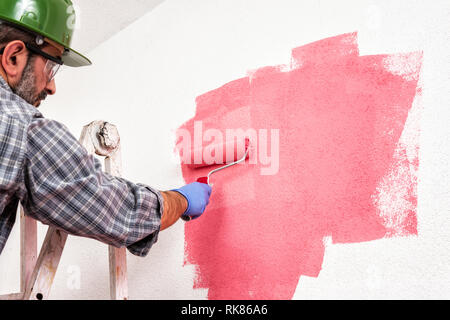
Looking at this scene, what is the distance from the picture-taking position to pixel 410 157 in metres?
0.89

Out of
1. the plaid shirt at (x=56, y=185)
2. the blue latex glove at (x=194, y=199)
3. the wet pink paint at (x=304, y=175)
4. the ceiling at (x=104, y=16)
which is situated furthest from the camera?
the ceiling at (x=104, y=16)

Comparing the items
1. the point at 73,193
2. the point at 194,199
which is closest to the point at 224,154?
the point at 194,199

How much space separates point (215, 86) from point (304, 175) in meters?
0.48

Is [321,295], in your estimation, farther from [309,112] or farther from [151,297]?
[151,297]

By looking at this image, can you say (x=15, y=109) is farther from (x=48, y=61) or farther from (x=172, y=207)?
(x=172, y=207)

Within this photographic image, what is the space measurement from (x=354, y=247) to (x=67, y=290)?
129 centimetres

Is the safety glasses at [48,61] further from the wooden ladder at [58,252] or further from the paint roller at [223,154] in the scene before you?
the paint roller at [223,154]

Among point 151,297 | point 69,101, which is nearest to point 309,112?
point 151,297

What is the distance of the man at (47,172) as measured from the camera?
78 centimetres

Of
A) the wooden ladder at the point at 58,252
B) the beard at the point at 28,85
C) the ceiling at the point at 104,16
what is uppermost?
the ceiling at the point at 104,16

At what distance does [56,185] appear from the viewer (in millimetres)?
781

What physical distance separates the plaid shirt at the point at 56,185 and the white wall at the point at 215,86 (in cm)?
45

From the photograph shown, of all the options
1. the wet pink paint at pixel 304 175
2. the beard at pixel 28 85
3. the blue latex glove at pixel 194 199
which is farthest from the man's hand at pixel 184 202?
the beard at pixel 28 85

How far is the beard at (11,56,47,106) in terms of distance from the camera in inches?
37.9
